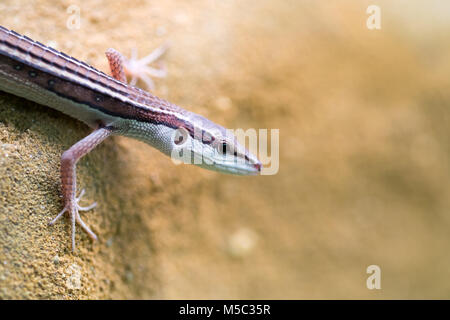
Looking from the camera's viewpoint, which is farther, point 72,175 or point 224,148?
point 224,148

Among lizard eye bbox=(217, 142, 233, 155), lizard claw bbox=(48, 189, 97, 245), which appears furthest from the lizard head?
lizard claw bbox=(48, 189, 97, 245)

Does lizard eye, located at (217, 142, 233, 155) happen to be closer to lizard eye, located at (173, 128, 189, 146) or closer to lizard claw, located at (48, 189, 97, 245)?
lizard eye, located at (173, 128, 189, 146)

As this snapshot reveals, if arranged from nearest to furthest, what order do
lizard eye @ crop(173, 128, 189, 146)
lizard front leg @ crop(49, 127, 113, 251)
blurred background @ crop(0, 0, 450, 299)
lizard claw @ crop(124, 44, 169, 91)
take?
lizard front leg @ crop(49, 127, 113, 251)
lizard eye @ crop(173, 128, 189, 146)
blurred background @ crop(0, 0, 450, 299)
lizard claw @ crop(124, 44, 169, 91)

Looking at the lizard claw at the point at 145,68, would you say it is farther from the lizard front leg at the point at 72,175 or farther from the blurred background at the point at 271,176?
the lizard front leg at the point at 72,175

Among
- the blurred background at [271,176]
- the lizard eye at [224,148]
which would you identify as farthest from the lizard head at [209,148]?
the blurred background at [271,176]

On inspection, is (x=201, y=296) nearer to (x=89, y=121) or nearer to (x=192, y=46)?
(x=89, y=121)

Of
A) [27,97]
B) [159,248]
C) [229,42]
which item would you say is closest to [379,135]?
[229,42]

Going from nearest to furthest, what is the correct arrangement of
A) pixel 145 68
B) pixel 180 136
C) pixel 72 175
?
pixel 72 175
pixel 180 136
pixel 145 68

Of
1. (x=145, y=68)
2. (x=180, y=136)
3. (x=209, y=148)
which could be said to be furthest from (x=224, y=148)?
(x=145, y=68)

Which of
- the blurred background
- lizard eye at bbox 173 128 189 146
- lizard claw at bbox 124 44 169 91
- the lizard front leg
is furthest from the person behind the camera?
lizard claw at bbox 124 44 169 91

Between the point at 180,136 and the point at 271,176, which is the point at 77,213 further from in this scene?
the point at 271,176
